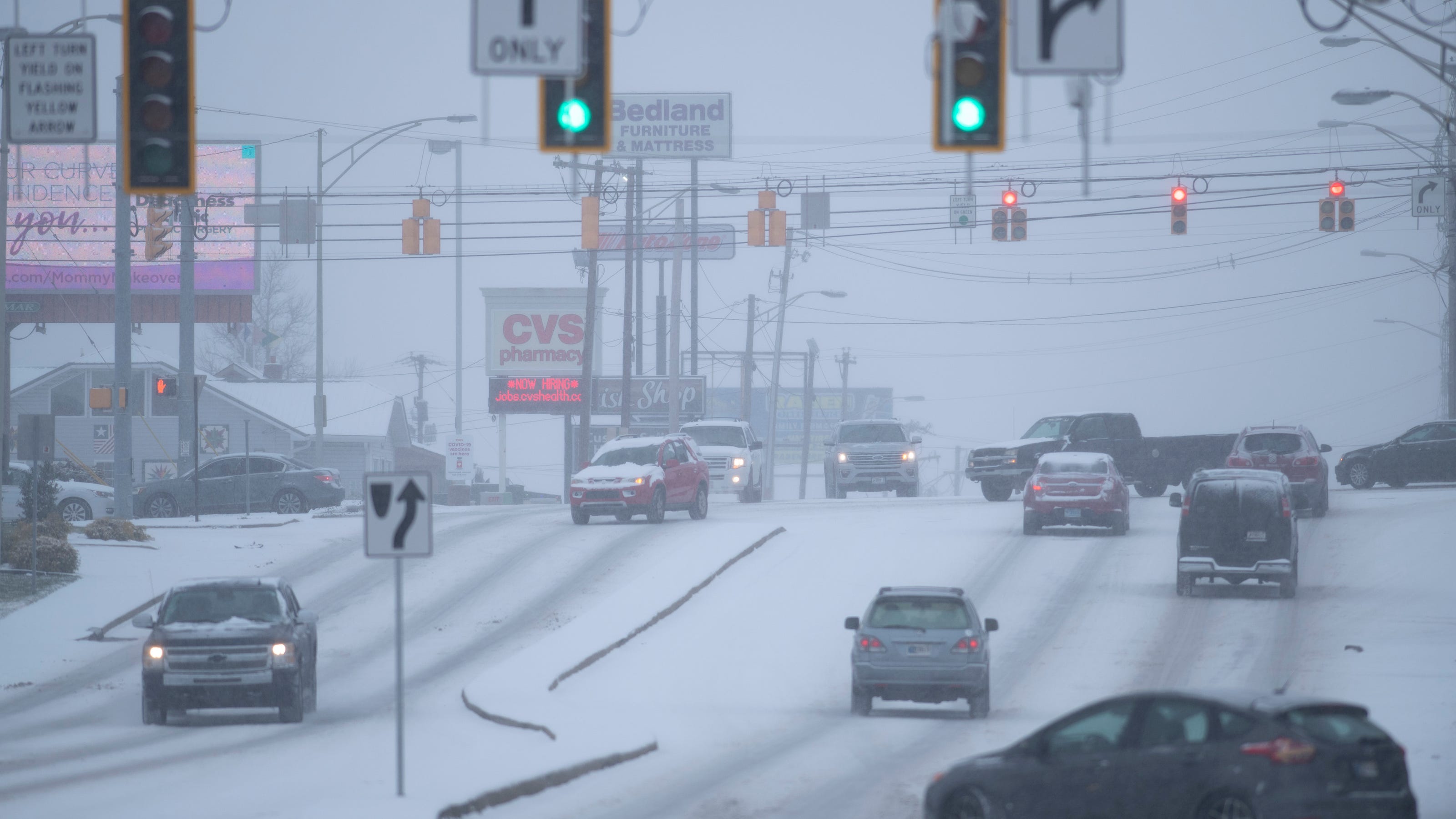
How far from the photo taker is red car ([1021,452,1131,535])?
3119 cm

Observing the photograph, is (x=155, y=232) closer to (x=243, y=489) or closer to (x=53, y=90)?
(x=243, y=489)

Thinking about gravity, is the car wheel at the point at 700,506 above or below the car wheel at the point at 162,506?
above

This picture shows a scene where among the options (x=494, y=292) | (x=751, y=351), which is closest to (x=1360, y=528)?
(x=751, y=351)

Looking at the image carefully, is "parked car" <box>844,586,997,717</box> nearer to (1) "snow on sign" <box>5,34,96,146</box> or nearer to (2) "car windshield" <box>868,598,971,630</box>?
(2) "car windshield" <box>868,598,971,630</box>

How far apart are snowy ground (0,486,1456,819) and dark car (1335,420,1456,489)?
2.17 feet

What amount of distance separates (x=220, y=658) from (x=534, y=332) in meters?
53.8

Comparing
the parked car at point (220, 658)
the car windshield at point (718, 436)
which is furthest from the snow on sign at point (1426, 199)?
the parked car at point (220, 658)

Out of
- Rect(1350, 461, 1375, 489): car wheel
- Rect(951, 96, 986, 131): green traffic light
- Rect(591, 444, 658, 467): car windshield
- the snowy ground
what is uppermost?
Rect(951, 96, 986, 131): green traffic light

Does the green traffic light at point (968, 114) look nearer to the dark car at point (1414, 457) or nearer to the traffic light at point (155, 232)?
the traffic light at point (155, 232)

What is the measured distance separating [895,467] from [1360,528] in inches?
534

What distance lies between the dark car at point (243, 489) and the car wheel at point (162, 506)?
1 cm

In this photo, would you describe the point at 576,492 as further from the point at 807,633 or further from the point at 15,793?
the point at 15,793

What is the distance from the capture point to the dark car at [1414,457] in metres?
37.9

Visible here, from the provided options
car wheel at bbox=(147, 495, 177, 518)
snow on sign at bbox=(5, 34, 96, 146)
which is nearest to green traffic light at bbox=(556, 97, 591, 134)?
snow on sign at bbox=(5, 34, 96, 146)
